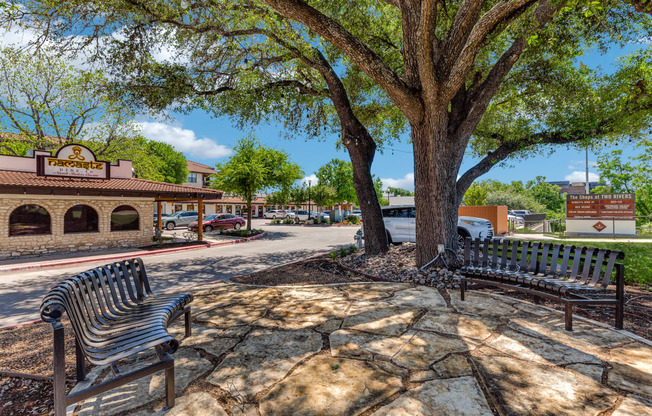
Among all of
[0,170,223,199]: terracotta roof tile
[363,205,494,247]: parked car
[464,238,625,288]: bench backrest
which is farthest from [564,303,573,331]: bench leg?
[0,170,223,199]: terracotta roof tile

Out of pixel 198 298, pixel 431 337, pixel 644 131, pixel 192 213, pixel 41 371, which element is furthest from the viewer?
pixel 192 213

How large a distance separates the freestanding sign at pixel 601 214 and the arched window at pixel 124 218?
23.9 meters

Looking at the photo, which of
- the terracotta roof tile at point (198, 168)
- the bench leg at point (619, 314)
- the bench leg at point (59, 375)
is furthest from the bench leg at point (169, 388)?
the terracotta roof tile at point (198, 168)

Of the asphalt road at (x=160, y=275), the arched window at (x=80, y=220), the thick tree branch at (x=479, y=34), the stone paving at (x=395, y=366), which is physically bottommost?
the asphalt road at (x=160, y=275)

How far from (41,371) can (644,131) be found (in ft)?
57.1

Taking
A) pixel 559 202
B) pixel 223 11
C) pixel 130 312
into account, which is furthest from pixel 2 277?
pixel 559 202

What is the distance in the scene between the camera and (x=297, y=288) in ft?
19.2

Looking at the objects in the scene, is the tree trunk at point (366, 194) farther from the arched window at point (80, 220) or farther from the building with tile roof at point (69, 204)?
the arched window at point (80, 220)

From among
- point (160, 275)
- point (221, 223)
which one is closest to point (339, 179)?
point (221, 223)

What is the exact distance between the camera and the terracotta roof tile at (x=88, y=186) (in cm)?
1113

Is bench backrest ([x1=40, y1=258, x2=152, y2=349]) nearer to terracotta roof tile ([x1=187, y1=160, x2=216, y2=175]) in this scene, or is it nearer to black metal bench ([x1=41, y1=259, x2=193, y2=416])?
black metal bench ([x1=41, y1=259, x2=193, y2=416])

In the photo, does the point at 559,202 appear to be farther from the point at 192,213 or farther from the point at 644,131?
the point at 192,213

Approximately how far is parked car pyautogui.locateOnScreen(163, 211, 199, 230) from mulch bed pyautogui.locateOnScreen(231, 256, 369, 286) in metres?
21.4

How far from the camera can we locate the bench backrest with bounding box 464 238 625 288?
12.7 ft
